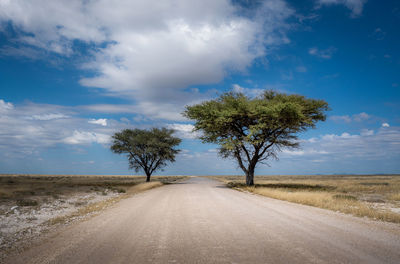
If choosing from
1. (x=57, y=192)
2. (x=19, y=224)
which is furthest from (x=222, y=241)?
(x=57, y=192)

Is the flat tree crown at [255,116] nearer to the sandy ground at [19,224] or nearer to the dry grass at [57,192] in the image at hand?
the dry grass at [57,192]

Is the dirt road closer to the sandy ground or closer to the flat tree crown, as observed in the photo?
the sandy ground

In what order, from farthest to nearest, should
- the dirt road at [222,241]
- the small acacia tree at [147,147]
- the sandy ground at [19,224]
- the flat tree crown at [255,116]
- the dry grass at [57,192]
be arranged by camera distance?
the small acacia tree at [147,147]
the flat tree crown at [255,116]
the dry grass at [57,192]
the sandy ground at [19,224]
the dirt road at [222,241]

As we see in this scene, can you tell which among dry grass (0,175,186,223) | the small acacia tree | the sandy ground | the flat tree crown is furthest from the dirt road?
the small acacia tree

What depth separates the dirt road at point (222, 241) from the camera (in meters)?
4.95

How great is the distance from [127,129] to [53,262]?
4765 cm

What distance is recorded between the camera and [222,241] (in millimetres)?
6047

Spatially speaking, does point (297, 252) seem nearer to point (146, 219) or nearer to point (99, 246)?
point (99, 246)

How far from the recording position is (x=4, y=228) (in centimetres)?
922

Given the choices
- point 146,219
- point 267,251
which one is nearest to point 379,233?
point 267,251

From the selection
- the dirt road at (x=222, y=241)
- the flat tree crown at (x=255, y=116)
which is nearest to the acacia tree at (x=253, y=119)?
the flat tree crown at (x=255, y=116)

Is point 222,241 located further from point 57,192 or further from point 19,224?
point 57,192

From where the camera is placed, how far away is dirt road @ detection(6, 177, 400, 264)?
4.95 meters

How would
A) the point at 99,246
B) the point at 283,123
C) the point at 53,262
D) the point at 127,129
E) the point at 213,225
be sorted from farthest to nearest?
1. the point at 127,129
2. the point at 283,123
3. the point at 213,225
4. the point at 99,246
5. the point at 53,262
